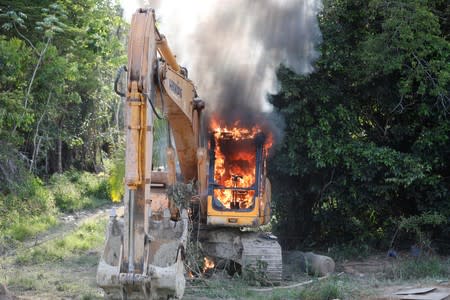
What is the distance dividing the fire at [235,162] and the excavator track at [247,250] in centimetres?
68

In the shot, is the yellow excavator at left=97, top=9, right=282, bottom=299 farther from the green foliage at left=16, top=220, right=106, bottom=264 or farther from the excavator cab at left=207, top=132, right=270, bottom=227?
the green foliage at left=16, top=220, right=106, bottom=264

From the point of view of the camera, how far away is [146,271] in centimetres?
856

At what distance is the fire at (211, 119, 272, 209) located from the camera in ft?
43.2

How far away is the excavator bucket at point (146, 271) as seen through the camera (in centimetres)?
848

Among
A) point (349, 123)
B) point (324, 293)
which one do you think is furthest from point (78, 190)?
point (324, 293)

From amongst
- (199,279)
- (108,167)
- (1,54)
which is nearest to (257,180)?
(199,279)

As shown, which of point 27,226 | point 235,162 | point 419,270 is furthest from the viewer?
point 27,226

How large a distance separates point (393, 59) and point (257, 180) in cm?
398

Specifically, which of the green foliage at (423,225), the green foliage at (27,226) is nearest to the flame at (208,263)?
the green foliage at (423,225)

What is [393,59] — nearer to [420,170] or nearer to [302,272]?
[420,170]

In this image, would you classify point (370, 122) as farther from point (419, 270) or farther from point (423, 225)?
point (419, 270)

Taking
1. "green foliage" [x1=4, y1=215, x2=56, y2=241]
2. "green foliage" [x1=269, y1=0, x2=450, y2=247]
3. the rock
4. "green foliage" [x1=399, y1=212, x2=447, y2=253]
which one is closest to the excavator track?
the rock

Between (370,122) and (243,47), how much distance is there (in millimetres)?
3909

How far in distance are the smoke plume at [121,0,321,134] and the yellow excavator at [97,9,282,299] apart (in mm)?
972
